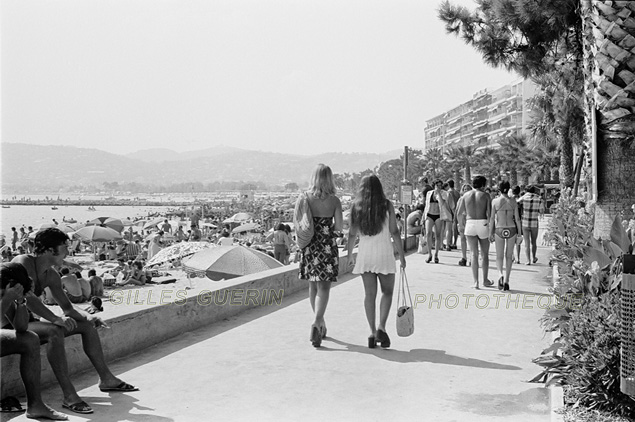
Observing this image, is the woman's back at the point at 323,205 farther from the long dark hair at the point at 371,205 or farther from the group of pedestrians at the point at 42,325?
the group of pedestrians at the point at 42,325

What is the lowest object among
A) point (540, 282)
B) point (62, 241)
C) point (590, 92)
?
point (540, 282)

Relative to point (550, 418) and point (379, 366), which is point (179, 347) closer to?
point (379, 366)

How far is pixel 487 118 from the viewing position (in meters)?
120

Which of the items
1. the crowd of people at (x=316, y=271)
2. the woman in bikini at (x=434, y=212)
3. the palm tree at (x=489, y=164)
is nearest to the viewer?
the crowd of people at (x=316, y=271)

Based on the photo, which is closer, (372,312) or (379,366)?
(379,366)

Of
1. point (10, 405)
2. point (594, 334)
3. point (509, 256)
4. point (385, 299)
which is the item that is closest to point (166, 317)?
point (385, 299)

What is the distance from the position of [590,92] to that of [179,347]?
4.14 metres

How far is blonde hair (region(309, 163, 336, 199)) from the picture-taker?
5.92 m

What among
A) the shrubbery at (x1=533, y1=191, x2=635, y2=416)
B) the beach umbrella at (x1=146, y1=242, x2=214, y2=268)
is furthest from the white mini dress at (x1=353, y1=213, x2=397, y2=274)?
the beach umbrella at (x1=146, y1=242, x2=214, y2=268)

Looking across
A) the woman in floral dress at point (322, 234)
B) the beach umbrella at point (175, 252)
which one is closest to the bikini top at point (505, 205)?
the woman in floral dress at point (322, 234)

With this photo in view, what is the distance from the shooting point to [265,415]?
4008 millimetres

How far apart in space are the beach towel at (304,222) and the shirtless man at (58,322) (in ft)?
6.54

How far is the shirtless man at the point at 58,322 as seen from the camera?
4.12m

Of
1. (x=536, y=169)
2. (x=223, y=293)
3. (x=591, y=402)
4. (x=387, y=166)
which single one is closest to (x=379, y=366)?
(x=591, y=402)
